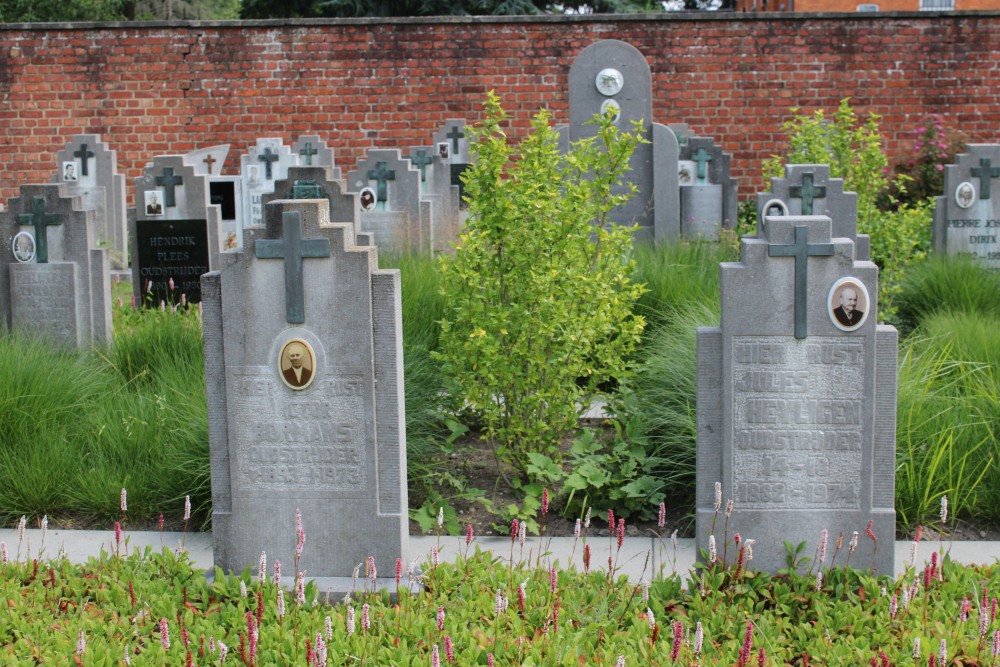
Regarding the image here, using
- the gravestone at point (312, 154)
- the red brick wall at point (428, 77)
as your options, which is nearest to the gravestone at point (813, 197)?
the gravestone at point (312, 154)

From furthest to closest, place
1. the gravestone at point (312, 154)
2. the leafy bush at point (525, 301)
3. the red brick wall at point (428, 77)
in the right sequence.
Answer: the red brick wall at point (428, 77)
the gravestone at point (312, 154)
the leafy bush at point (525, 301)

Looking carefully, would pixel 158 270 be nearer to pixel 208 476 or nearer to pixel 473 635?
pixel 208 476

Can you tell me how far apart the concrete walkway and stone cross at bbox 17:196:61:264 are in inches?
122

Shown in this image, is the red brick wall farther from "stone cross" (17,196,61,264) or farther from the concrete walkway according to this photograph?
the concrete walkway

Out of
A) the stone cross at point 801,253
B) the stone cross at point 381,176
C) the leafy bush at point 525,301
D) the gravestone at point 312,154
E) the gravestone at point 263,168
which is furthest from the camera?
the gravestone at point 312,154

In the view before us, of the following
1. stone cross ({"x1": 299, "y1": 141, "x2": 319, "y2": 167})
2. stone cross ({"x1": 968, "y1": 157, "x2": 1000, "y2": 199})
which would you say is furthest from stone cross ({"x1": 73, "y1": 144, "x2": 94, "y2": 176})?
stone cross ({"x1": 968, "y1": 157, "x2": 1000, "y2": 199})

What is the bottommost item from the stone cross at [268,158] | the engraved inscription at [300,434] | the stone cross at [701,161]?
the engraved inscription at [300,434]

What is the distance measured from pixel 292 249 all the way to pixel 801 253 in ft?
6.01

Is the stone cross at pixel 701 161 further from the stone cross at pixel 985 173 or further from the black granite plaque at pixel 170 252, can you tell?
the black granite plaque at pixel 170 252

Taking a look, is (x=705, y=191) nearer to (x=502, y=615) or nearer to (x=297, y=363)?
(x=297, y=363)

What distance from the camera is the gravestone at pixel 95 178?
→ 15492 millimetres

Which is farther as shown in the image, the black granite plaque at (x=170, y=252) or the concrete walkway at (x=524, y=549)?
the black granite plaque at (x=170, y=252)

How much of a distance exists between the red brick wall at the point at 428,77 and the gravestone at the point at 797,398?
14.1 metres

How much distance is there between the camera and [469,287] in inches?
220
